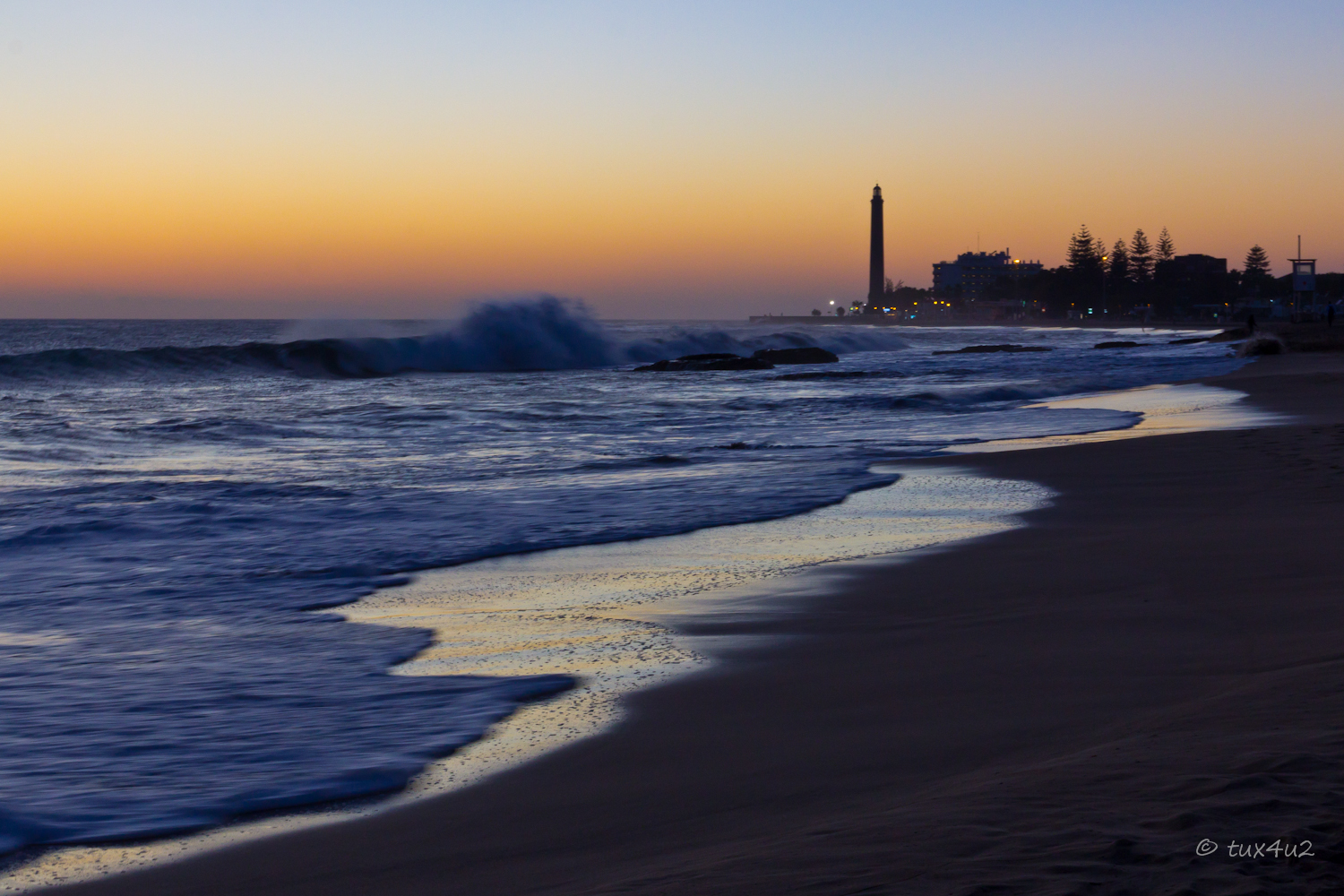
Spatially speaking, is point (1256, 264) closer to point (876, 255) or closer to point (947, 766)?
point (876, 255)

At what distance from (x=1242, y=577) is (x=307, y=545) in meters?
5.97

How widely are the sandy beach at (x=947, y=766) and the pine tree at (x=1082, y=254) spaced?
16528 centimetres

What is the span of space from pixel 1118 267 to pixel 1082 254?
21.4ft

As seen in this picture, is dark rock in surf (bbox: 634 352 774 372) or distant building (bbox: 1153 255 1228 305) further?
distant building (bbox: 1153 255 1228 305)

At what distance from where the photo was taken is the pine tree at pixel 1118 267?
513 ft

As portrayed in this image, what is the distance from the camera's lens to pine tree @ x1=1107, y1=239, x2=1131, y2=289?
15625cm

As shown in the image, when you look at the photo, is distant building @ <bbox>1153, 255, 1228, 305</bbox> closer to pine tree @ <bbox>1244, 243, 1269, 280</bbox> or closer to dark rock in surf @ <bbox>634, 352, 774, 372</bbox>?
pine tree @ <bbox>1244, 243, 1269, 280</bbox>

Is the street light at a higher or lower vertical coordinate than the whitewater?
higher

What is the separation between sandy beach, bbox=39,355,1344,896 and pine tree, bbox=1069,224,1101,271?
165285mm

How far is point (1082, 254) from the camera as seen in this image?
6334 inches

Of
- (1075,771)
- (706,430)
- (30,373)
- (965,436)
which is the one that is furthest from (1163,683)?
(30,373)

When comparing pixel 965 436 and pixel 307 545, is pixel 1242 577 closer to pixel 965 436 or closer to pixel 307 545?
pixel 307 545

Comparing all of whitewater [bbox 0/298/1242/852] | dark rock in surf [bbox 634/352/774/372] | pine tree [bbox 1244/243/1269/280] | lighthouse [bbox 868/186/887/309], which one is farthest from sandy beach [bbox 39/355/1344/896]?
pine tree [bbox 1244/243/1269/280]

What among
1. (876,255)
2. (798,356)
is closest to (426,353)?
(798,356)
